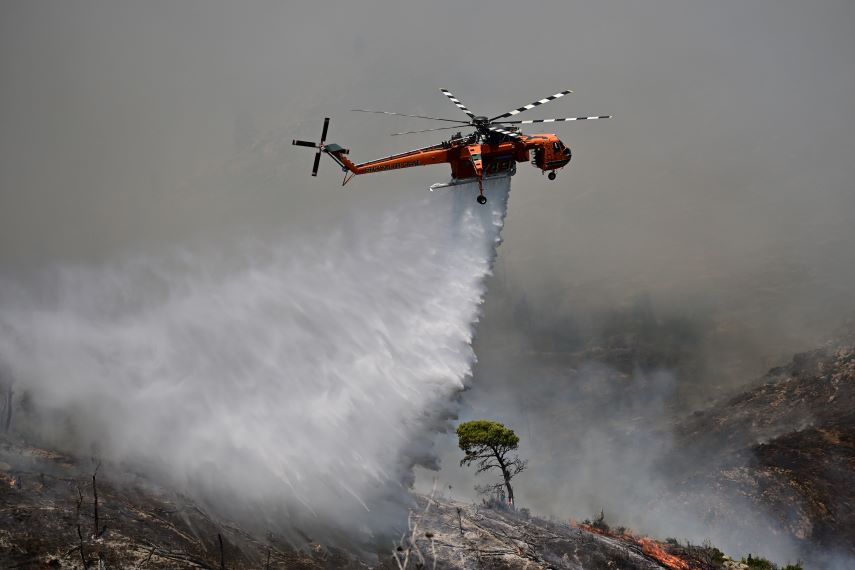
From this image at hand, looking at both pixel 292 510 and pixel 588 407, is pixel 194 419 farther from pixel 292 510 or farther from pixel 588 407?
pixel 588 407

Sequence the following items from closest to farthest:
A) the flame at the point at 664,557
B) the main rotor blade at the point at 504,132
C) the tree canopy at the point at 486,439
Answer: the flame at the point at 664,557, the main rotor blade at the point at 504,132, the tree canopy at the point at 486,439

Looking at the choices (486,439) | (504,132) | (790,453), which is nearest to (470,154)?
(504,132)

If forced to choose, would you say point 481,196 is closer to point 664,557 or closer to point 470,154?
point 470,154

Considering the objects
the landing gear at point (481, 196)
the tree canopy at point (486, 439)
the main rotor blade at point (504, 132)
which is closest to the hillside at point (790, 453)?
the tree canopy at point (486, 439)

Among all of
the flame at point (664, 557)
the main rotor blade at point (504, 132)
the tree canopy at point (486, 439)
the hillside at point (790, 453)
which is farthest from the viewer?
the hillside at point (790, 453)

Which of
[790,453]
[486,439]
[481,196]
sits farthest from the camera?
[790,453]

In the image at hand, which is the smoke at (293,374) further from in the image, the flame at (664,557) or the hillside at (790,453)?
the hillside at (790,453)

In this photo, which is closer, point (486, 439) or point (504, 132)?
point (504, 132)

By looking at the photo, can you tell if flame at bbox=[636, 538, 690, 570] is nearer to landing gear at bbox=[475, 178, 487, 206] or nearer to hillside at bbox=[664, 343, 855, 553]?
landing gear at bbox=[475, 178, 487, 206]

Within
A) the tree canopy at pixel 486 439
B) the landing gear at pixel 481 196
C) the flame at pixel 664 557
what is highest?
the landing gear at pixel 481 196

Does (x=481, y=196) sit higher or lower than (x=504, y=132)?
lower

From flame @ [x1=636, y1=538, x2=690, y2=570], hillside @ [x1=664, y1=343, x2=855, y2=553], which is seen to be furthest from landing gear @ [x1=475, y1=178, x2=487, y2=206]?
hillside @ [x1=664, y1=343, x2=855, y2=553]

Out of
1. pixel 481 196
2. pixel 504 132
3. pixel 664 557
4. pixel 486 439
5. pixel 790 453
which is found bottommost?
pixel 664 557

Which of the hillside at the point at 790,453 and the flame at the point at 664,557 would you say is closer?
the flame at the point at 664,557
